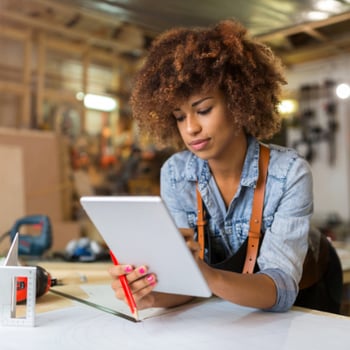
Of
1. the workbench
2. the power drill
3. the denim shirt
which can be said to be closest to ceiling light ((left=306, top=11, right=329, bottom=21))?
the denim shirt

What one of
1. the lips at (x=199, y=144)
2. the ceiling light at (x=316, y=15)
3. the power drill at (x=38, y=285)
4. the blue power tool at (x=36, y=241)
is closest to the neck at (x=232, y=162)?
the lips at (x=199, y=144)

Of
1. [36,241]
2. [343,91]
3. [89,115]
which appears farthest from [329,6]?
[89,115]

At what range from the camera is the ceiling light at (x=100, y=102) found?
5254mm

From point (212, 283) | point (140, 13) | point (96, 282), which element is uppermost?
point (140, 13)

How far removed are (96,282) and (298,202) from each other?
0.72m

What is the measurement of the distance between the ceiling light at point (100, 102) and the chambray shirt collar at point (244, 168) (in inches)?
156

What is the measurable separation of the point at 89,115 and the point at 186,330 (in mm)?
4862

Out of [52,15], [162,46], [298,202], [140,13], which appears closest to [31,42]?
[52,15]

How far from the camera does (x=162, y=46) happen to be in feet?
4.26

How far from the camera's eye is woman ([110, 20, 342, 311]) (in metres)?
1.09

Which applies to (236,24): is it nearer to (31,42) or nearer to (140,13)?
(140,13)

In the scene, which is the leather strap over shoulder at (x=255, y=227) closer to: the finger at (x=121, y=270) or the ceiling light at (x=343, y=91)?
the finger at (x=121, y=270)

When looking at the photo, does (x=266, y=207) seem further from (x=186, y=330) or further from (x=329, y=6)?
(x=329, y=6)

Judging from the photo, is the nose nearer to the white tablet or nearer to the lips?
the lips
